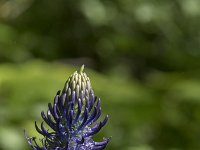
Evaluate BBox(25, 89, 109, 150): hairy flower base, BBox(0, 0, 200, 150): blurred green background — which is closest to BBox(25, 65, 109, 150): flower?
BBox(25, 89, 109, 150): hairy flower base

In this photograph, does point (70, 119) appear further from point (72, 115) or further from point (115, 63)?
point (115, 63)

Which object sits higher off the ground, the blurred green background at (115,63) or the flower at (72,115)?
the blurred green background at (115,63)

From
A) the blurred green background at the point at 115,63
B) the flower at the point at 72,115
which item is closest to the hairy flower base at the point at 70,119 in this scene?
the flower at the point at 72,115

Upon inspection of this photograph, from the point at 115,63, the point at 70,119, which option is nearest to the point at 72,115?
the point at 70,119

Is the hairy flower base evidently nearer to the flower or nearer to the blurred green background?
the flower

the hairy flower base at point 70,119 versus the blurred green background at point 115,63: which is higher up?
the blurred green background at point 115,63

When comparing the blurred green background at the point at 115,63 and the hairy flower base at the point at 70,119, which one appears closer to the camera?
the hairy flower base at the point at 70,119

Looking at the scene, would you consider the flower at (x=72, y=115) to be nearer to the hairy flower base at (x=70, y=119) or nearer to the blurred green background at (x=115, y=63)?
the hairy flower base at (x=70, y=119)
